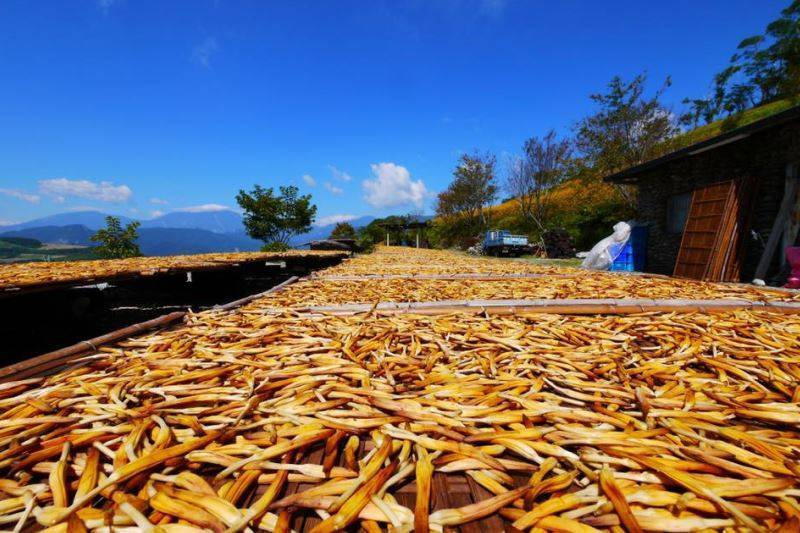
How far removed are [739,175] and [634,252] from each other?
3.61 meters

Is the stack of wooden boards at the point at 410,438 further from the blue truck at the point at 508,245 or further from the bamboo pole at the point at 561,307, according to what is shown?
the blue truck at the point at 508,245

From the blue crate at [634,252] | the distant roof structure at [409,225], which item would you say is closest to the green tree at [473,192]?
the distant roof structure at [409,225]

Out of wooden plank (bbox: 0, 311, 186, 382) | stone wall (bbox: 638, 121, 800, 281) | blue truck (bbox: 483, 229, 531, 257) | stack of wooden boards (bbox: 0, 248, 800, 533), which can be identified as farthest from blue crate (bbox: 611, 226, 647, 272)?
wooden plank (bbox: 0, 311, 186, 382)

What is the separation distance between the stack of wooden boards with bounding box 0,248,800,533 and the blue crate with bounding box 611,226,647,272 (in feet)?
33.6

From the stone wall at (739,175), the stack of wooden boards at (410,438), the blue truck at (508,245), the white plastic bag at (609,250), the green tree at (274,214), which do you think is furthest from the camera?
the green tree at (274,214)

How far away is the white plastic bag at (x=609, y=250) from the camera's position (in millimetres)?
9812

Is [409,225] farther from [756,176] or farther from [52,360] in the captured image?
[52,360]

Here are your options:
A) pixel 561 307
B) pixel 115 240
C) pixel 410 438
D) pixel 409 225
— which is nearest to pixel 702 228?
pixel 561 307

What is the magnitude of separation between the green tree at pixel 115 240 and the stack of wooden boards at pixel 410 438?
2262cm

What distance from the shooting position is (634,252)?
10.4 metres

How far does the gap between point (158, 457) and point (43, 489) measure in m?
0.20

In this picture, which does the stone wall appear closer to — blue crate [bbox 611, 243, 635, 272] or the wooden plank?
blue crate [bbox 611, 243, 635, 272]

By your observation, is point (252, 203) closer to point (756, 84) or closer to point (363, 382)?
point (363, 382)

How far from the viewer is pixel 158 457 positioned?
2.39ft
